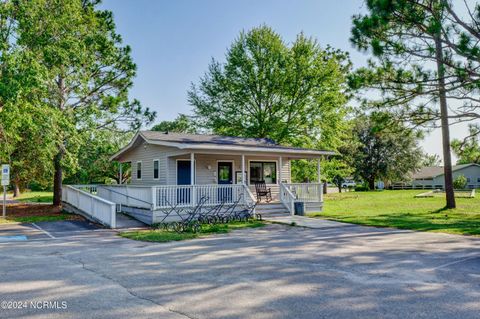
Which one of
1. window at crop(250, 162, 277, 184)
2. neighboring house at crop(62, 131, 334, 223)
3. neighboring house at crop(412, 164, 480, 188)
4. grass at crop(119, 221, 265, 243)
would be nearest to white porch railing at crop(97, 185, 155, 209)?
neighboring house at crop(62, 131, 334, 223)

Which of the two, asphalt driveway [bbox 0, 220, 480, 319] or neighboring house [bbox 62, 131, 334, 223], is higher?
neighboring house [bbox 62, 131, 334, 223]

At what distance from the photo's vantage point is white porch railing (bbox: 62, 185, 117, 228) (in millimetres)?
13367

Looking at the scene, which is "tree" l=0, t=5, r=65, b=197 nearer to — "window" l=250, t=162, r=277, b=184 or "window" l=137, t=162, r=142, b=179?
"window" l=137, t=162, r=142, b=179

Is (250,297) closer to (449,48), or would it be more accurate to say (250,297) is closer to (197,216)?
(197,216)

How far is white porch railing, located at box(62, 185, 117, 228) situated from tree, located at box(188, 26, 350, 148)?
13534 millimetres

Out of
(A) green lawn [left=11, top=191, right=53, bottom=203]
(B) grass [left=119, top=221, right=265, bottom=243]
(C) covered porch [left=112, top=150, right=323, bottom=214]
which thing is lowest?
(B) grass [left=119, top=221, right=265, bottom=243]

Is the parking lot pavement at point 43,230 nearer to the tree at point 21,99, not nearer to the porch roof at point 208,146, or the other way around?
the tree at point 21,99

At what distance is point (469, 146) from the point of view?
49.0 ft

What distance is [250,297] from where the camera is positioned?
5.08 m

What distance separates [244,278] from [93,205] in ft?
35.2

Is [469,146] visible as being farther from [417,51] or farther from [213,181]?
[213,181]

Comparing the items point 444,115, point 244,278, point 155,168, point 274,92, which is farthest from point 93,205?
point 274,92

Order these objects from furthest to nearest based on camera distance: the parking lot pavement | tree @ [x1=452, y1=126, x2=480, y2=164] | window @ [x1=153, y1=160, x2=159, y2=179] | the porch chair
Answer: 1. window @ [x1=153, y1=160, x2=159, y2=179]
2. the porch chair
3. tree @ [x1=452, y1=126, x2=480, y2=164]
4. the parking lot pavement

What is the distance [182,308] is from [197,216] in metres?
10.3
